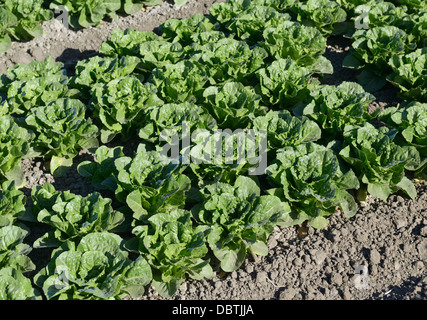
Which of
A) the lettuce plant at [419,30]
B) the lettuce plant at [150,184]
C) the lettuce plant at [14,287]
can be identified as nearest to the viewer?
the lettuce plant at [14,287]

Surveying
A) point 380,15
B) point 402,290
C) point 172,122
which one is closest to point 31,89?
point 172,122

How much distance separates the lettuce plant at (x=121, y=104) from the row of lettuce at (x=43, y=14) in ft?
7.33

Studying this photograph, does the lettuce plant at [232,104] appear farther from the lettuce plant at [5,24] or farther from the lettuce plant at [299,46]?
the lettuce plant at [5,24]

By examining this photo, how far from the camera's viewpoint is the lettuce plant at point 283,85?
6320 mm

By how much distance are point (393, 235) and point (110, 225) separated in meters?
2.68

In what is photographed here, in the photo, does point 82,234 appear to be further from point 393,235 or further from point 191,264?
point 393,235

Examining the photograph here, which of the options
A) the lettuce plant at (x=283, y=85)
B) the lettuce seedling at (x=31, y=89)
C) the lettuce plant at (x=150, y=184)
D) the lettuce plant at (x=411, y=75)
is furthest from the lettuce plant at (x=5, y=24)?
the lettuce plant at (x=411, y=75)

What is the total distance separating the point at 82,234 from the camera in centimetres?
491

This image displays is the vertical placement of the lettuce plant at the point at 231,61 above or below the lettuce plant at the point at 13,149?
above

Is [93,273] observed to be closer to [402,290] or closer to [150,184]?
[150,184]

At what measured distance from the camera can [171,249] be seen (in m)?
4.66

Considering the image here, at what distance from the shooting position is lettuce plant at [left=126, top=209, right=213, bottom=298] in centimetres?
465

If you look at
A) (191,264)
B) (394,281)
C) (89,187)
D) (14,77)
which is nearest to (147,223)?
(191,264)

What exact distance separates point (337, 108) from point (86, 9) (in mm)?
4225
